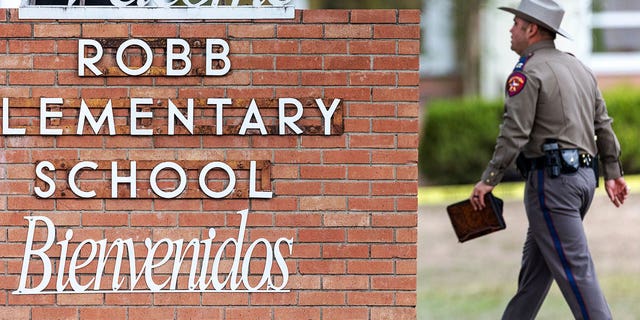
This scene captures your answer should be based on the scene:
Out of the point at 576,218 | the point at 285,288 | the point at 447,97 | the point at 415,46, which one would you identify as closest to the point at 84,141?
the point at 285,288

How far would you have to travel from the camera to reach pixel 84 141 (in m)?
5.68

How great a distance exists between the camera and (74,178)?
568 cm

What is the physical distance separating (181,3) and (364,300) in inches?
64.0

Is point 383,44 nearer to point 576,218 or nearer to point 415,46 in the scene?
point 415,46

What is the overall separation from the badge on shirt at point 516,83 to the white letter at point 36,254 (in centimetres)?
224

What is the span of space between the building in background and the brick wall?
1308 cm

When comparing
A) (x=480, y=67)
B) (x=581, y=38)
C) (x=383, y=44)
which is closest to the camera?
(x=383, y=44)

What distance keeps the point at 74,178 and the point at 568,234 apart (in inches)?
91.1

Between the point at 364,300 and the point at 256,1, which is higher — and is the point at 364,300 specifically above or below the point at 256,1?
below

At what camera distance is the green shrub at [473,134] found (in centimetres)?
1639

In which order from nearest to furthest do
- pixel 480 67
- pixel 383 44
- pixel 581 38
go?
pixel 383 44
pixel 581 38
pixel 480 67

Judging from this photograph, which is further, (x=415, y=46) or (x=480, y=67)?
(x=480, y=67)

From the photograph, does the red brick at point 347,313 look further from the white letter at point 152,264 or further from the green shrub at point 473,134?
the green shrub at point 473,134

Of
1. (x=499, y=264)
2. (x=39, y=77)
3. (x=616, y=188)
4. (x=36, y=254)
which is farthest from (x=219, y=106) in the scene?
(x=499, y=264)
